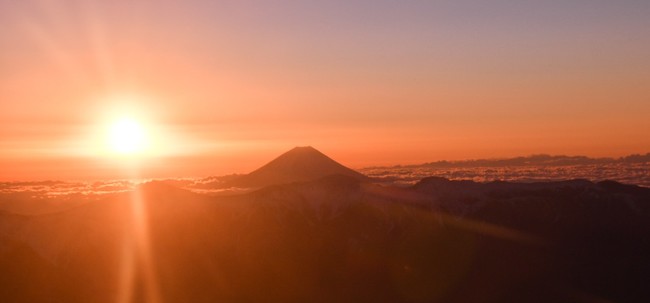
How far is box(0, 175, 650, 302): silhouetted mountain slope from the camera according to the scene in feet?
530

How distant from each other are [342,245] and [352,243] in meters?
1.90

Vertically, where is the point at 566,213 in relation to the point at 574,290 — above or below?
above

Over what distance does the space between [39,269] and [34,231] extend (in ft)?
33.3

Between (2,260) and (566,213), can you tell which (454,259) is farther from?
(2,260)

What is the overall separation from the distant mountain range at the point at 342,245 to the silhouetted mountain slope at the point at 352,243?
0.86 feet

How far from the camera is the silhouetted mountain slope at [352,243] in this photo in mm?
161500

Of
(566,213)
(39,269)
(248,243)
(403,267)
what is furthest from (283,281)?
(566,213)

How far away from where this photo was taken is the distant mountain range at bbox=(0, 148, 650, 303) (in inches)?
6334

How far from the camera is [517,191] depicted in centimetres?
18138

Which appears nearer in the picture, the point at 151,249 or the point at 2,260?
the point at 2,260

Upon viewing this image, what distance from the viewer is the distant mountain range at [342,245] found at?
160875 millimetres

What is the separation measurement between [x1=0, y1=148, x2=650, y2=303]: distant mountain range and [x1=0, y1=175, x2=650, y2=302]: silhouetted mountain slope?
0.86 feet

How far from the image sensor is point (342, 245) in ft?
571

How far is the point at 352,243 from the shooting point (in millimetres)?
174375
